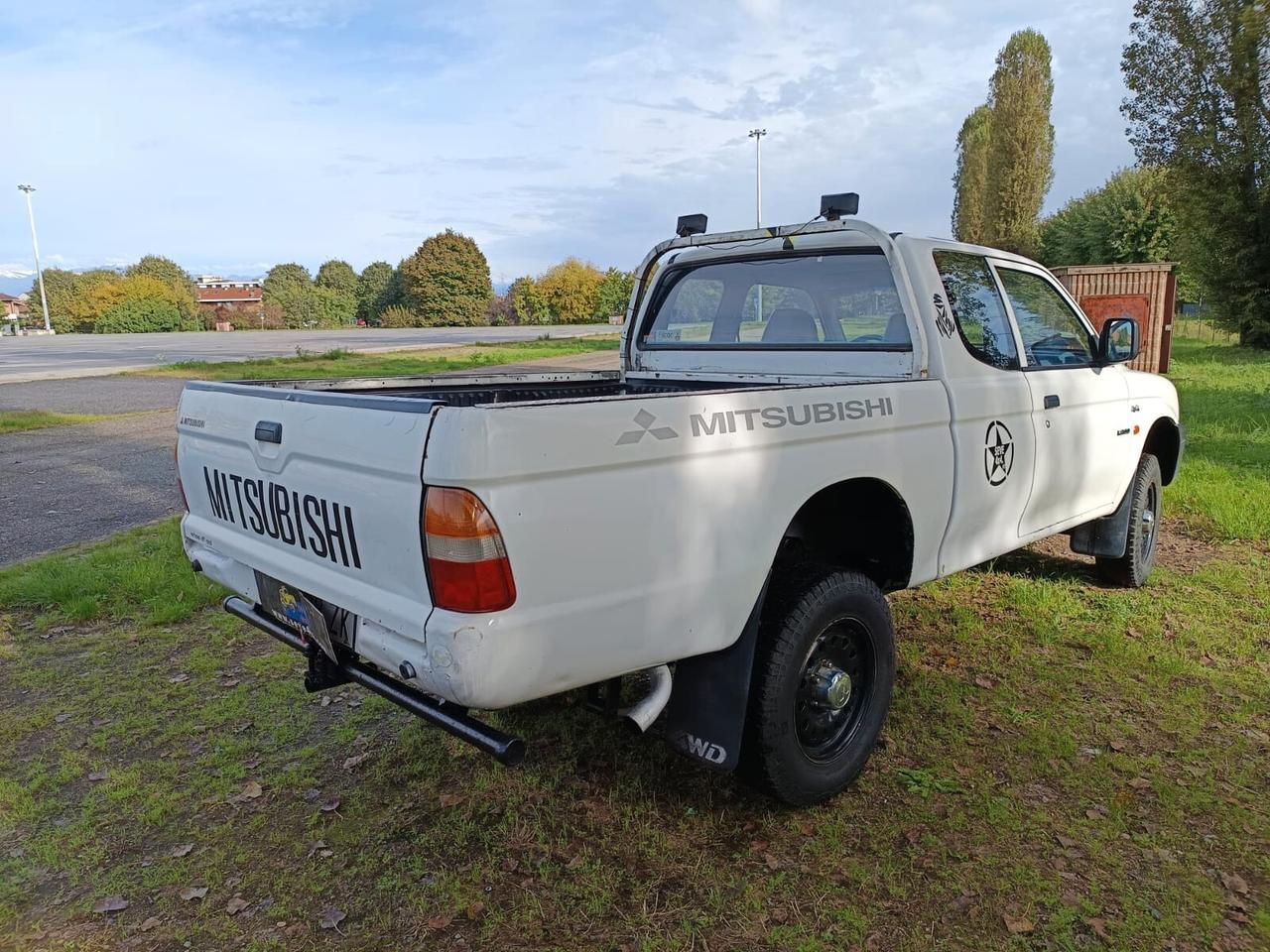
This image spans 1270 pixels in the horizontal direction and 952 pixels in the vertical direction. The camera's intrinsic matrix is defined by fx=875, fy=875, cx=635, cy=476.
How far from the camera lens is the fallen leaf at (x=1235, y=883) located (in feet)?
8.54

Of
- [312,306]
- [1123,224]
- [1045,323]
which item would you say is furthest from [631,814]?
[312,306]

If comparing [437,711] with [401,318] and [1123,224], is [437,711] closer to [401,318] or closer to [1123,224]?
[1123,224]

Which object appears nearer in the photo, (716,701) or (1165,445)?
(716,701)

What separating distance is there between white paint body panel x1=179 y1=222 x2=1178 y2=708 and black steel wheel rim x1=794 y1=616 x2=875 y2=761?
41 centimetres

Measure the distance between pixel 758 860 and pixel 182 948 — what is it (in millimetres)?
1707

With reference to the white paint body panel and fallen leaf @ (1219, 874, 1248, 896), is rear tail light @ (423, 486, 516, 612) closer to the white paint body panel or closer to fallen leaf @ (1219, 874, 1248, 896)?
the white paint body panel

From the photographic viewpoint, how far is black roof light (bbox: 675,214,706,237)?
4434mm

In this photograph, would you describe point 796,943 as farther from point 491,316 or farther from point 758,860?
point 491,316

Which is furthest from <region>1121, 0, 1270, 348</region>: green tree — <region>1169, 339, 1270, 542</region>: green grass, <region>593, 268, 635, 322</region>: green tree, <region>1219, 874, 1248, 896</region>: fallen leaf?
<region>593, 268, 635, 322</region>: green tree

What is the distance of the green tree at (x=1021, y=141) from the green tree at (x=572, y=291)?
87.8 ft

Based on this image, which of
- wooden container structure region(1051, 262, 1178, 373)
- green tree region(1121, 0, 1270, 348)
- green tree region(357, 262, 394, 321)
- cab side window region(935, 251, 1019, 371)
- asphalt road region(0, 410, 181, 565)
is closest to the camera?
cab side window region(935, 251, 1019, 371)

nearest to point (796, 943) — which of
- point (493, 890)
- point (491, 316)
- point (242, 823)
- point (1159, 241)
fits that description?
point (493, 890)

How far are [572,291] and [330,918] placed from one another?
55.6 m

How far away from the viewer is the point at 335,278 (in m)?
85.7
